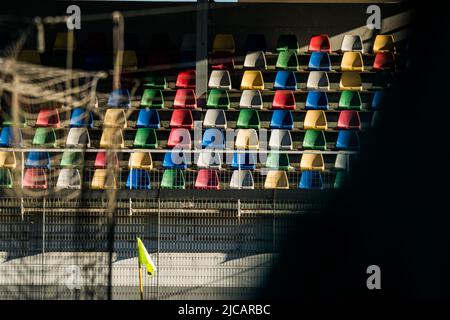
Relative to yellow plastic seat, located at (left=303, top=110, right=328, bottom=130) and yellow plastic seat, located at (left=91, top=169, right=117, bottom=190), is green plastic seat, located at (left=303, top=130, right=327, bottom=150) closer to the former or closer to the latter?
yellow plastic seat, located at (left=303, top=110, right=328, bottom=130)

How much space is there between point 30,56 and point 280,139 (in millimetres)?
3376

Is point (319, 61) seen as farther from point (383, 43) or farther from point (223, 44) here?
point (223, 44)

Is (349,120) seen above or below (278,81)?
below

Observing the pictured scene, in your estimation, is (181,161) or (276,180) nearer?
(276,180)

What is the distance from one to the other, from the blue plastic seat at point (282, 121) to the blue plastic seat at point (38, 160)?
276 cm

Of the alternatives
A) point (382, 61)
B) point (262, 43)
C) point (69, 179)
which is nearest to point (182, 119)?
point (262, 43)

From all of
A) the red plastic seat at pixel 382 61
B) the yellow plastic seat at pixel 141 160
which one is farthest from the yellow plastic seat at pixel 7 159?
the red plastic seat at pixel 382 61

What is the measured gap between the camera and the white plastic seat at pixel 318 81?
11141 millimetres

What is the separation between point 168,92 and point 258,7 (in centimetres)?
162

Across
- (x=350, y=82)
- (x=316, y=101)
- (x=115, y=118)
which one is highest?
(x=350, y=82)

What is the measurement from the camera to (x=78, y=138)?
34.7 feet

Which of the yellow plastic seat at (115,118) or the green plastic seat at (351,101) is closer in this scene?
the yellow plastic seat at (115,118)

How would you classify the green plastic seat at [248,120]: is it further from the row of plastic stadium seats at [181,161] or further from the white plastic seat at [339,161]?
the white plastic seat at [339,161]
